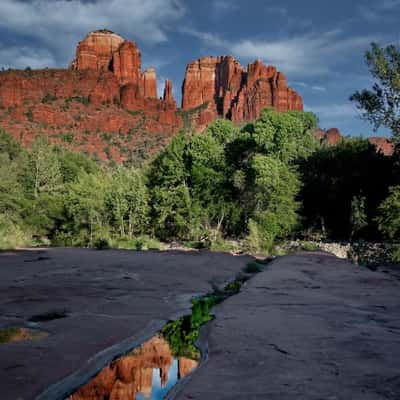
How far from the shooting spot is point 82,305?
6.97 metres

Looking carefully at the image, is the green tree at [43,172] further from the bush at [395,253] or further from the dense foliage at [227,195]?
the bush at [395,253]

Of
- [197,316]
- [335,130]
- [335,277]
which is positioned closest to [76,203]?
[335,277]

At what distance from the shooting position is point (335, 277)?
10828mm

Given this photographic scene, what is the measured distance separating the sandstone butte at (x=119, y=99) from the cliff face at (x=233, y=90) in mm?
299

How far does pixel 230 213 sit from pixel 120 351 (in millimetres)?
27502

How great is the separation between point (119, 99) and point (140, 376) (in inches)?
4484

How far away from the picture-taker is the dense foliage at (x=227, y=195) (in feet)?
92.6

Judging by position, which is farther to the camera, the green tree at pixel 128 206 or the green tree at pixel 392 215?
the green tree at pixel 128 206

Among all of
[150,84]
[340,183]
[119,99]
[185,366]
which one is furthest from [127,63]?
[185,366]

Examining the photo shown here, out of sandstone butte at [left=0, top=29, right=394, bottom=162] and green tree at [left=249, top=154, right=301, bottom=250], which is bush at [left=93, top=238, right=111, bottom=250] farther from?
sandstone butte at [left=0, top=29, right=394, bottom=162]

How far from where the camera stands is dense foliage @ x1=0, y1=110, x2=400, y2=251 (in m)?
28.2

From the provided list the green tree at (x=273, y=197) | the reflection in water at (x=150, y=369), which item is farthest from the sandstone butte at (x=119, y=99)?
the reflection in water at (x=150, y=369)

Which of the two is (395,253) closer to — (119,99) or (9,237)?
(9,237)

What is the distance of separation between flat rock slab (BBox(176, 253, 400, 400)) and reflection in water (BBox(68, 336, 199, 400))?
0.97 feet
